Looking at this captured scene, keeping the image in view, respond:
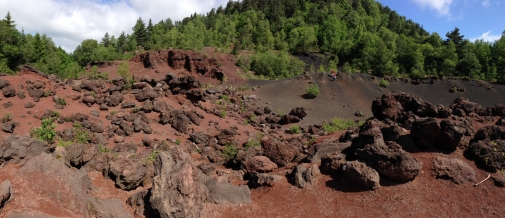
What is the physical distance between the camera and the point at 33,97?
50.0 feet

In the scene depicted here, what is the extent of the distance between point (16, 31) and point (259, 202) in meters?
39.4

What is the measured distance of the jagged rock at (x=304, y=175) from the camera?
882 cm

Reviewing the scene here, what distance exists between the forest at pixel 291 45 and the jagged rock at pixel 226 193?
1146 inches

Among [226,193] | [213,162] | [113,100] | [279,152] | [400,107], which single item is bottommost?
[213,162]

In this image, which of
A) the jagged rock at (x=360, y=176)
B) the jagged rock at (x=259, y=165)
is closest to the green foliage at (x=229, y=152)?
the jagged rock at (x=259, y=165)

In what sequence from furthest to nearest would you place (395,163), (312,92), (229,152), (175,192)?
(312,92), (229,152), (395,163), (175,192)

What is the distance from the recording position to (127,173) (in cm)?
871

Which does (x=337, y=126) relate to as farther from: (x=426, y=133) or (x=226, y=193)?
(x=226, y=193)

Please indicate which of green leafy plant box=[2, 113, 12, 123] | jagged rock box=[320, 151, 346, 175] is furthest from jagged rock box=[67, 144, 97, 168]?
jagged rock box=[320, 151, 346, 175]

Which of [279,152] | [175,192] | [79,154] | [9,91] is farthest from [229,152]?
[9,91]

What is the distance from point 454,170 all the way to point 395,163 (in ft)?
5.42

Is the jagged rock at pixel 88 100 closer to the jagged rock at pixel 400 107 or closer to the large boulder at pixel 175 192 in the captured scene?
the large boulder at pixel 175 192

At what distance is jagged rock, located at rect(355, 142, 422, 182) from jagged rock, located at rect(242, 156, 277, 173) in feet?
10.1

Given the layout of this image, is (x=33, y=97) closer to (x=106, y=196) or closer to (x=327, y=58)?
(x=106, y=196)
